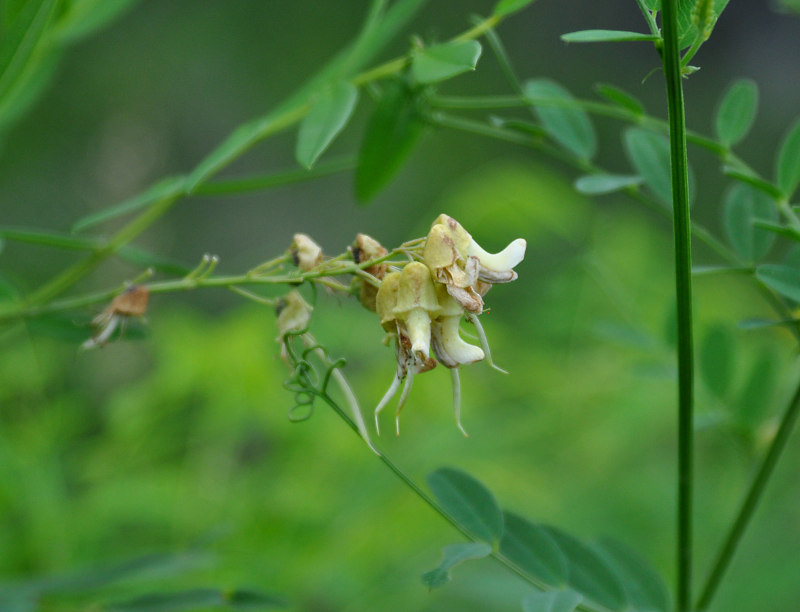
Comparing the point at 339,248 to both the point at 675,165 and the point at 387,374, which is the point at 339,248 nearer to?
the point at 387,374

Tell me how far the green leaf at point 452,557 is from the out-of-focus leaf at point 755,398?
0.23 m

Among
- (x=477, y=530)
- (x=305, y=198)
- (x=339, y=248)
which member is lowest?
(x=477, y=530)

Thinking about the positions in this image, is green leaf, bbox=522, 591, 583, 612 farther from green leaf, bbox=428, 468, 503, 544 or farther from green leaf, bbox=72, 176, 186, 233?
green leaf, bbox=72, 176, 186, 233

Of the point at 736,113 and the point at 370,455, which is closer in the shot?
the point at 736,113

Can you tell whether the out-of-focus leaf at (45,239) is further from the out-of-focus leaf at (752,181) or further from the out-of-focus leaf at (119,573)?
the out-of-focus leaf at (752,181)

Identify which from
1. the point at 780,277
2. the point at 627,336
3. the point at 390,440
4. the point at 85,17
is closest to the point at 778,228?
the point at 780,277

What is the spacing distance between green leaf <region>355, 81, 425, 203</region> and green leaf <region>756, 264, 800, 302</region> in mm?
193

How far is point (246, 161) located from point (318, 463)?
1804 millimetres

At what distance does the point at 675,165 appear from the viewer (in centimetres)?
26

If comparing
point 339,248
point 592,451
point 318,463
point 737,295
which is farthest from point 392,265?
point 339,248

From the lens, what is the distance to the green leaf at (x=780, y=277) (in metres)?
0.32

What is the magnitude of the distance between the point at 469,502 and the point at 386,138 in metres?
0.20

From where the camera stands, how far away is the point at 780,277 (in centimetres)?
33

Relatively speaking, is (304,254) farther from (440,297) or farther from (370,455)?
(370,455)
